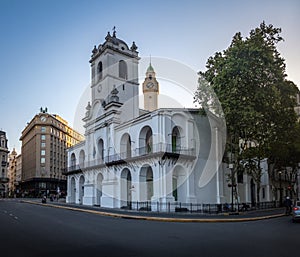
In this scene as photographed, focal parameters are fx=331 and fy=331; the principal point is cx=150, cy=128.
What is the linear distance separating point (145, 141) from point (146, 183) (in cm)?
429

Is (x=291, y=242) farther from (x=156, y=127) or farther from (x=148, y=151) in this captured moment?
(x=148, y=151)

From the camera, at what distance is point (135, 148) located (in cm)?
3372

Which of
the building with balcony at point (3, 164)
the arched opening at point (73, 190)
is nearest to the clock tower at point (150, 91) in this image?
the arched opening at point (73, 190)

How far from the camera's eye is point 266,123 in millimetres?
30656

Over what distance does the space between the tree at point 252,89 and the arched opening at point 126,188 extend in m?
11.7

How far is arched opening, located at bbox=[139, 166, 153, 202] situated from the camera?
32862 millimetres

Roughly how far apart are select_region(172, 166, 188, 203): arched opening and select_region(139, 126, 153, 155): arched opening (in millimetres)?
3544

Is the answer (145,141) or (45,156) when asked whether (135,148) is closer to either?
(145,141)

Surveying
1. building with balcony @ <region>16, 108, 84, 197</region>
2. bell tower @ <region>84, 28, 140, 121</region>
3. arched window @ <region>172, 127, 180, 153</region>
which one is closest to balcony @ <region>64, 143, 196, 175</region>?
arched window @ <region>172, 127, 180, 153</region>

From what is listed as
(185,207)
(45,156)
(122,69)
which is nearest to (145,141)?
(185,207)

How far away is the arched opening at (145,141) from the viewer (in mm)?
33344

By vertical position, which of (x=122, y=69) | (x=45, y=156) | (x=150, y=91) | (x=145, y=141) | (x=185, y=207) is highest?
(x=122, y=69)

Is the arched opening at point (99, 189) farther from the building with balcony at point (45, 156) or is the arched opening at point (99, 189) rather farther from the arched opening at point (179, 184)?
the building with balcony at point (45, 156)

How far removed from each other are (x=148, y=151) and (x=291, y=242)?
22695 millimetres
